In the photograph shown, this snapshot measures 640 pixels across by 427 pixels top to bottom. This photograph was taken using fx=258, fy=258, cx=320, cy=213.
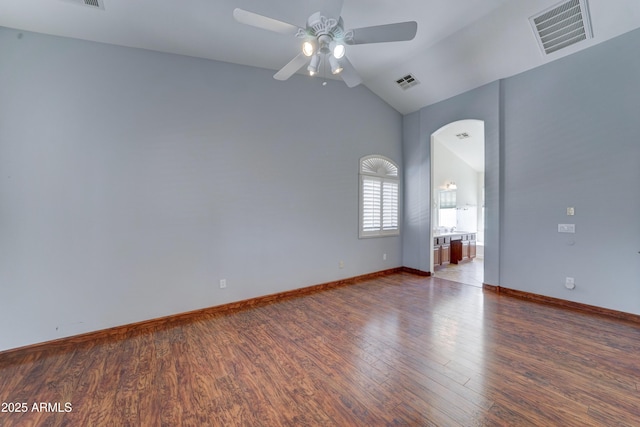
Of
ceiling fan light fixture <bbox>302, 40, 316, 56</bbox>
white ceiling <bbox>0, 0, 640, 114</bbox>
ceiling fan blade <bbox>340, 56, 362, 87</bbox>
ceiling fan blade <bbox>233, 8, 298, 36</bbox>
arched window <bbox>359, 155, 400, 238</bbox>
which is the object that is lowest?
arched window <bbox>359, 155, 400, 238</bbox>

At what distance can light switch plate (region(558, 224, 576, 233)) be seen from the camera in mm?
3662

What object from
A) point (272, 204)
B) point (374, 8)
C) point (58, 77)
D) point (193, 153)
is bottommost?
point (272, 204)

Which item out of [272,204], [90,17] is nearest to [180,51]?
[90,17]

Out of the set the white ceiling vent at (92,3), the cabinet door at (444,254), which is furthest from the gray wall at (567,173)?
the white ceiling vent at (92,3)

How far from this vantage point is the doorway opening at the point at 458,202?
5931 millimetres

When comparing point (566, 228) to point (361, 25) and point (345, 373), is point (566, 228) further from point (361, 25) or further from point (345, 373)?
point (361, 25)

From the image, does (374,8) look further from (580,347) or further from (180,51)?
(580,347)

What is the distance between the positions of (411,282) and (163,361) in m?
4.17

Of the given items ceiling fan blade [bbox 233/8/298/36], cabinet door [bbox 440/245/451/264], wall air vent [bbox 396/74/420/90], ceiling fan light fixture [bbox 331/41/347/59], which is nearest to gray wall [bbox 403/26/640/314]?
wall air vent [bbox 396/74/420/90]

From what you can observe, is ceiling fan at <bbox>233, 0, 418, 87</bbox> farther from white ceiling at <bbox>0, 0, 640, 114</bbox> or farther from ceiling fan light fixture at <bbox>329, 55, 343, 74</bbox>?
white ceiling at <bbox>0, 0, 640, 114</bbox>

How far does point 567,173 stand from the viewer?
3.70 meters

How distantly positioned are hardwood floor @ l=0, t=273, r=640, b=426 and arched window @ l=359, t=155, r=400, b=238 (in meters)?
2.18

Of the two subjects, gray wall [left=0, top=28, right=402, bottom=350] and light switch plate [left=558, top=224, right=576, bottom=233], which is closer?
gray wall [left=0, top=28, right=402, bottom=350]

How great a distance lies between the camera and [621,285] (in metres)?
3.30
